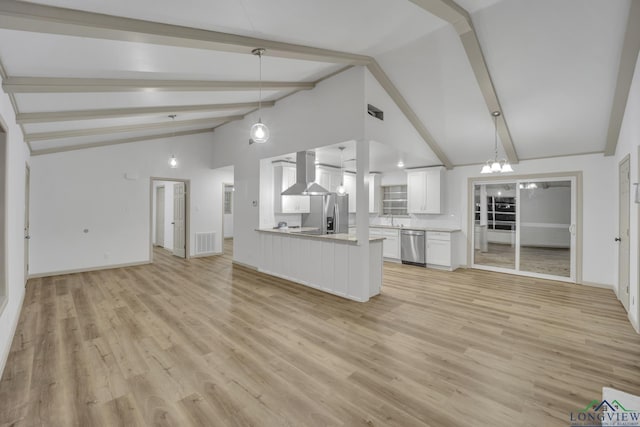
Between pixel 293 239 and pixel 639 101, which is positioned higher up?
pixel 639 101

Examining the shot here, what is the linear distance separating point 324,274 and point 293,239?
952 millimetres

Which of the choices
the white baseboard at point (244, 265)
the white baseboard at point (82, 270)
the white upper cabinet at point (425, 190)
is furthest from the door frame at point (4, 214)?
the white upper cabinet at point (425, 190)

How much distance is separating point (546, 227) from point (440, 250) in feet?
6.74

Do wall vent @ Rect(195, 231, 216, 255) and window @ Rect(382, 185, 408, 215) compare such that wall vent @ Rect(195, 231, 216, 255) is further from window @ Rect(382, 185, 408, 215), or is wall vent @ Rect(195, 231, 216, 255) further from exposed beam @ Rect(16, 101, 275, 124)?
window @ Rect(382, 185, 408, 215)

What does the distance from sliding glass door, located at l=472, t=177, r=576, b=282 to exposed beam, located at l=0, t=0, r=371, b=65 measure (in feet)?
17.5

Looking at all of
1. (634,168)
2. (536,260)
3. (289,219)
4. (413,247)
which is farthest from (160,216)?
(634,168)

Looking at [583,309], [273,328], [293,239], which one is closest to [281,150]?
[293,239]

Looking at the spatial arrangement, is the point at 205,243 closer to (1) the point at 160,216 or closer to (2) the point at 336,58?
(1) the point at 160,216

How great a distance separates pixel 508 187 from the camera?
20.2ft

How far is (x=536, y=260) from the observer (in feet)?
19.3

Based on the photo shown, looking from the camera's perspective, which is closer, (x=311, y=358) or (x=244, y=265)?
(x=311, y=358)

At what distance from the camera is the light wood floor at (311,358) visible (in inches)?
77.5

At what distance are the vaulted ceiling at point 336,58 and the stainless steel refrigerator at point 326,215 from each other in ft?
9.12

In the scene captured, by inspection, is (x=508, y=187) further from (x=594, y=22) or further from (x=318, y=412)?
(x=318, y=412)
